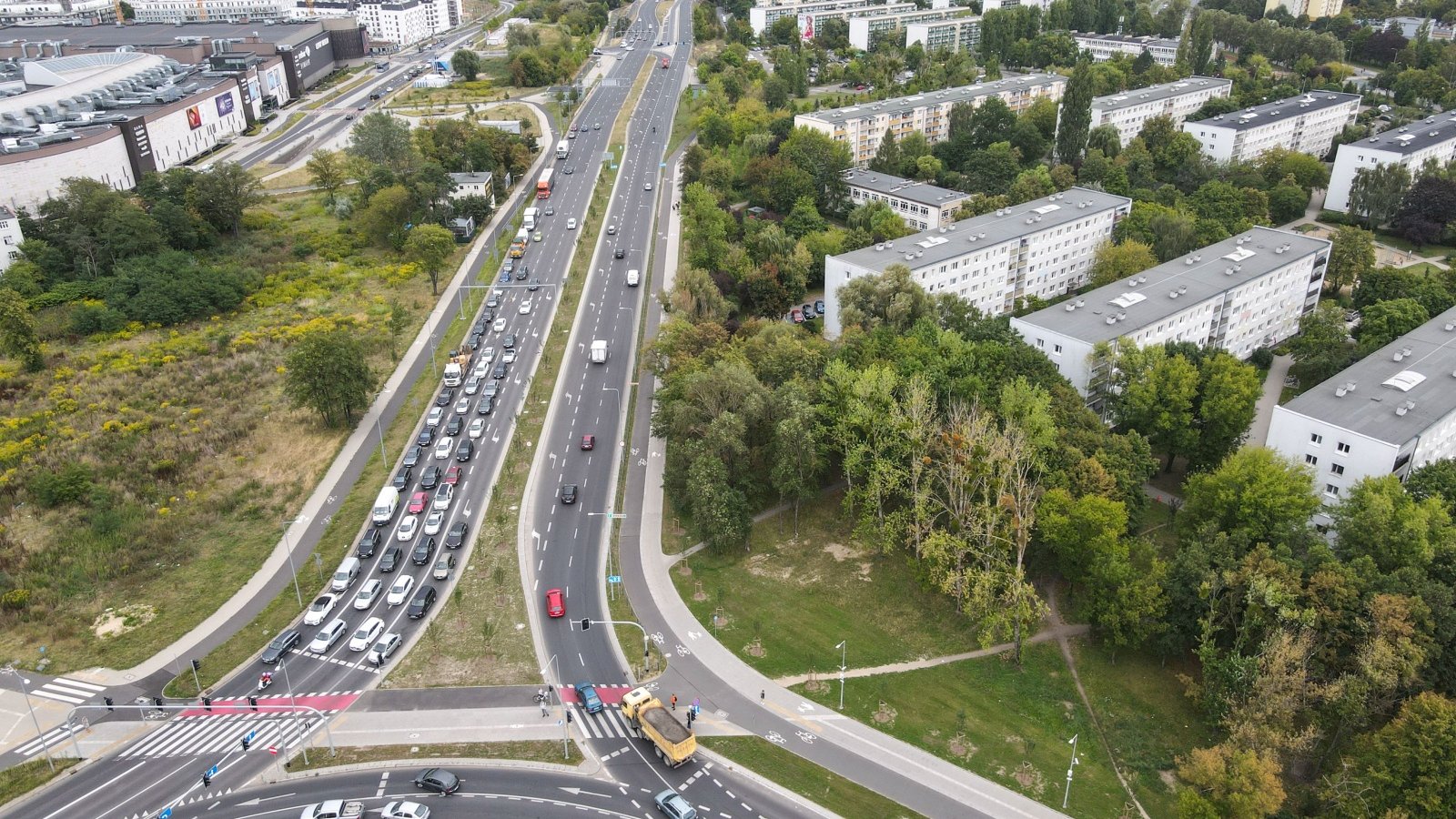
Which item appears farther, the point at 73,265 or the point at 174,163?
the point at 174,163

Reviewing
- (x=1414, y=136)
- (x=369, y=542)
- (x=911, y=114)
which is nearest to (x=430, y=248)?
(x=369, y=542)

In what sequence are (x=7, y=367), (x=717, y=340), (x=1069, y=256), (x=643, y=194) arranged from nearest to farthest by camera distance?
(x=717, y=340)
(x=7, y=367)
(x=1069, y=256)
(x=643, y=194)

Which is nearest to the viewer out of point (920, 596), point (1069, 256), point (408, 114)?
point (920, 596)

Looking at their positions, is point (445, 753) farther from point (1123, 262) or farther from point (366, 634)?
point (1123, 262)

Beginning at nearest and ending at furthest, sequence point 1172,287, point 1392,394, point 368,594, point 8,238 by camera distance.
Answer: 1. point 368,594
2. point 1392,394
3. point 1172,287
4. point 8,238

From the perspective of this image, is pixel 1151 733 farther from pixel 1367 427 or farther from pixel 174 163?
pixel 174 163

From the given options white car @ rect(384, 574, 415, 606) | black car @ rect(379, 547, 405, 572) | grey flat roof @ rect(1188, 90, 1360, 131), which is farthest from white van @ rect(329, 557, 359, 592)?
grey flat roof @ rect(1188, 90, 1360, 131)

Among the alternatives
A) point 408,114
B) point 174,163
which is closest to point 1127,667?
→ point 174,163
